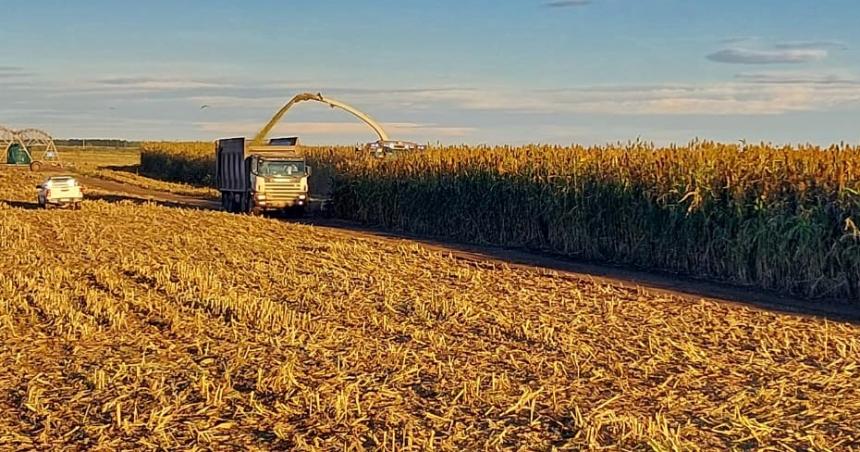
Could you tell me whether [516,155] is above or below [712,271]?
above

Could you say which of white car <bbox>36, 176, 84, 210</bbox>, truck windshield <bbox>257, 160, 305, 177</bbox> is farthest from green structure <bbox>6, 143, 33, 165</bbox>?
truck windshield <bbox>257, 160, 305, 177</bbox>

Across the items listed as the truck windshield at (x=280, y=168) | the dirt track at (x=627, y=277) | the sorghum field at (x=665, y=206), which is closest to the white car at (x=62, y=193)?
the truck windshield at (x=280, y=168)

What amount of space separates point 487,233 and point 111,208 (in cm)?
1307

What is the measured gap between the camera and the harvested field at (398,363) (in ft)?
26.5

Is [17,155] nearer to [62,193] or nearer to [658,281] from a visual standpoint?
[62,193]

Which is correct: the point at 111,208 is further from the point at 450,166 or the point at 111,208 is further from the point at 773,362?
the point at 773,362

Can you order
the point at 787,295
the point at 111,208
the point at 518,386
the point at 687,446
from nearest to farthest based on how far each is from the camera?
1. the point at 687,446
2. the point at 518,386
3. the point at 787,295
4. the point at 111,208

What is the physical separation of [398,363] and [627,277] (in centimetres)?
1002

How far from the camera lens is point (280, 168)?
34.2 metres

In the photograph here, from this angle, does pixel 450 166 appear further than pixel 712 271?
Yes

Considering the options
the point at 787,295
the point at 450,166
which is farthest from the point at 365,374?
the point at 450,166

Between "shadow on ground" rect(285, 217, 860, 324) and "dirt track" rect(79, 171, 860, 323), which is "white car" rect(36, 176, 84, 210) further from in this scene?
"shadow on ground" rect(285, 217, 860, 324)

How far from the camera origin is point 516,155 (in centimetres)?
2823

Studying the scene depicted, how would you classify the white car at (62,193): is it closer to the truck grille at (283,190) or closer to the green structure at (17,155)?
the truck grille at (283,190)
